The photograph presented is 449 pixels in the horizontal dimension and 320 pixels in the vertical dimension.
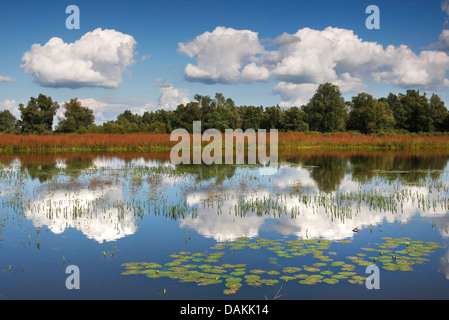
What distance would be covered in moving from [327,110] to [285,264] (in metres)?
84.5

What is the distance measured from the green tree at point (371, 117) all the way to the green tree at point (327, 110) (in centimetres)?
386

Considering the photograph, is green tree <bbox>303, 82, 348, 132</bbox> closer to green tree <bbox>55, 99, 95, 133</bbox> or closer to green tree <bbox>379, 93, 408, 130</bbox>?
green tree <bbox>379, 93, 408, 130</bbox>

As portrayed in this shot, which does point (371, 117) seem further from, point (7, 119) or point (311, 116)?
point (7, 119)

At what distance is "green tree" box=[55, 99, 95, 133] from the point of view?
280ft

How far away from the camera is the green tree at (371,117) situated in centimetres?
8450

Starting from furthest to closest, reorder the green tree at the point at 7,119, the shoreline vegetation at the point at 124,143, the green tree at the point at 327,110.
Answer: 1. the green tree at the point at 7,119
2. the green tree at the point at 327,110
3. the shoreline vegetation at the point at 124,143

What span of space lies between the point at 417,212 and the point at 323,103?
3159 inches

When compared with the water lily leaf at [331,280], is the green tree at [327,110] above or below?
above

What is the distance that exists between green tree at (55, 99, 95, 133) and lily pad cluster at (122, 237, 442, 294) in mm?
83857

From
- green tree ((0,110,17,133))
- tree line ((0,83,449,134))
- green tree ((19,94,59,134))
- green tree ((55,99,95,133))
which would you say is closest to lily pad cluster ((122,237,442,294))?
tree line ((0,83,449,134))

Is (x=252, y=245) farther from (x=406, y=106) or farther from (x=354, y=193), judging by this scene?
(x=406, y=106)

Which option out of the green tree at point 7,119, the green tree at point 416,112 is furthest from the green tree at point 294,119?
the green tree at point 7,119

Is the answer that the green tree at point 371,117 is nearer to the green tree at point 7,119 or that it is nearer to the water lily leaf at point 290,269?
the water lily leaf at point 290,269
